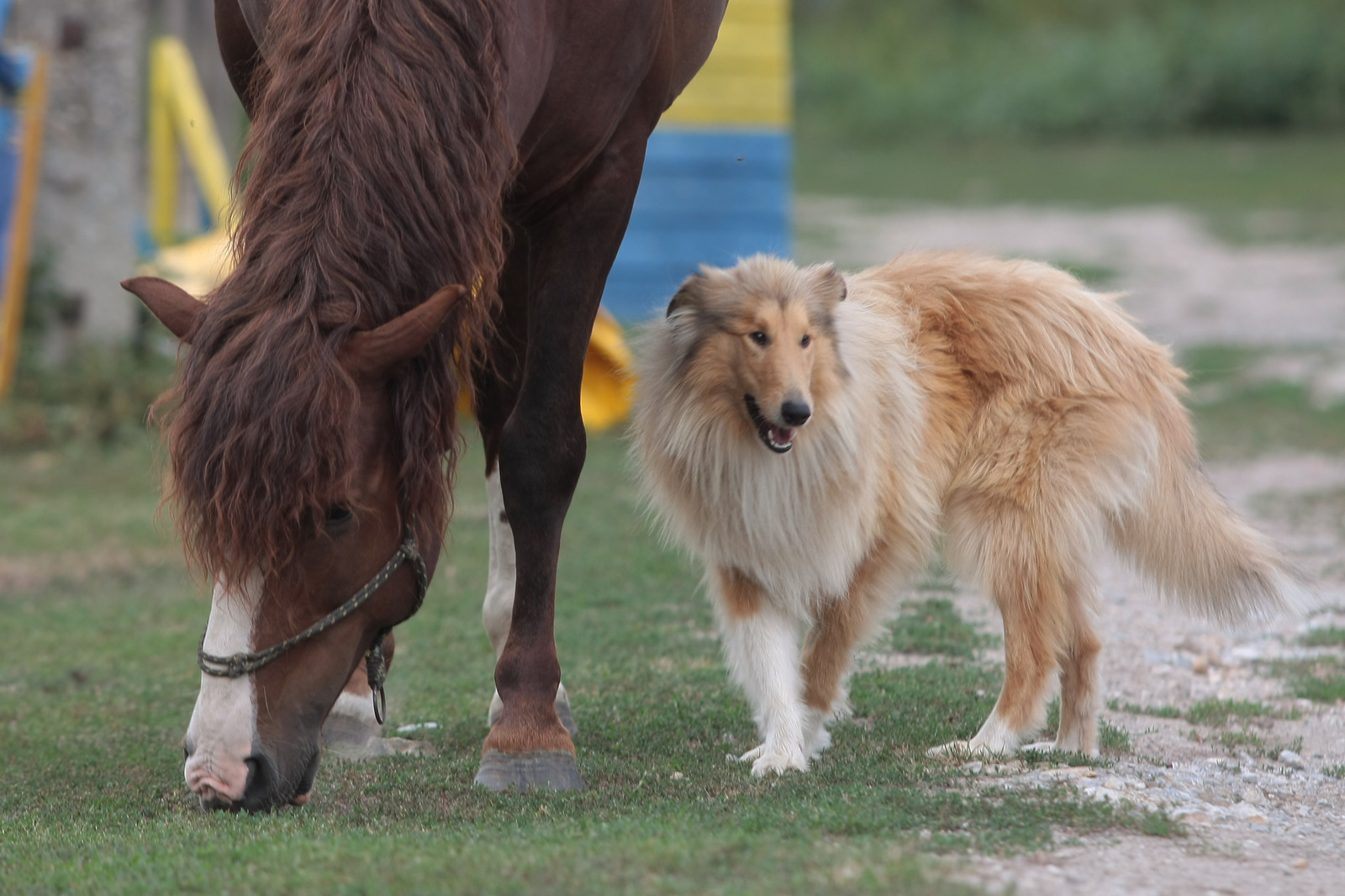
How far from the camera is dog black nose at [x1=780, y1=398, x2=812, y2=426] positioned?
418 centimetres

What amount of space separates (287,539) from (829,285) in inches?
80.7

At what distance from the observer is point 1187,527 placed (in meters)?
4.58

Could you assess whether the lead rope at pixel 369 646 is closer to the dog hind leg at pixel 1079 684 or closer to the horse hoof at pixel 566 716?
the horse hoof at pixel 566 716

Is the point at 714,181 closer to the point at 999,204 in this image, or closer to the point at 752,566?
the point at 752,566

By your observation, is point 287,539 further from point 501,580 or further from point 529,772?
point 501,580

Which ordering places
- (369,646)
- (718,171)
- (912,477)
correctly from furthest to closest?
(718,171), (912,477), (369,646)

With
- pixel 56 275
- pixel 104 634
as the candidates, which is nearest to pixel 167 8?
pixel 56 275

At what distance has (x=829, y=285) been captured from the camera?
14.8 feet

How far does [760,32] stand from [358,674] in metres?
8.82

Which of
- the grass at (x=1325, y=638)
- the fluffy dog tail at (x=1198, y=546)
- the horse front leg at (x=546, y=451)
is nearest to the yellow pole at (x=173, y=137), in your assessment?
the horse front leg at (x=546, y=451)

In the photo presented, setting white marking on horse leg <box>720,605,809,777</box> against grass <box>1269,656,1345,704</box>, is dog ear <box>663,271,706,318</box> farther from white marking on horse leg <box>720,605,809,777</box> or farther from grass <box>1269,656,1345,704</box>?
grass <box>1269,656,1345,704</box>

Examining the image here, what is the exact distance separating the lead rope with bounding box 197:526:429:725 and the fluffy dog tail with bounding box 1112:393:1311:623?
2.32 metres

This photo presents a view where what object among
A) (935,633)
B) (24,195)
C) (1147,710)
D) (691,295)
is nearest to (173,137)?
(24,195)

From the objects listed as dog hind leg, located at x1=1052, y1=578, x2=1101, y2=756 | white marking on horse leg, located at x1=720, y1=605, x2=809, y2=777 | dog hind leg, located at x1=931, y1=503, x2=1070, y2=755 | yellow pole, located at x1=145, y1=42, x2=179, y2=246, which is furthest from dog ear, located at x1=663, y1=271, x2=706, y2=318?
yellow pole, located at x1=145, y1=42, x2=179, y2=246
